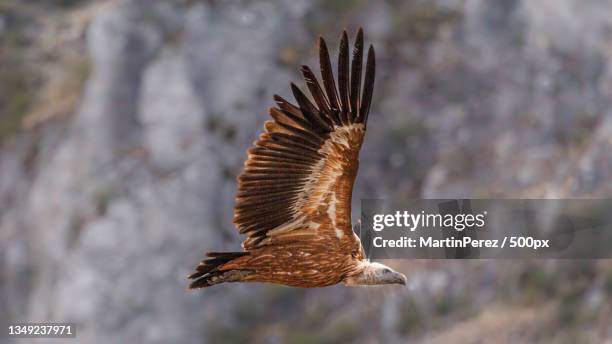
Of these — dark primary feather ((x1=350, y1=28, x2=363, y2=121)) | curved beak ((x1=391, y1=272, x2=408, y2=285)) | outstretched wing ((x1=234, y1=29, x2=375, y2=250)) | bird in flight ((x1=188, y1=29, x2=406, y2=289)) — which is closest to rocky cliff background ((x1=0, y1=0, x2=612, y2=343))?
curved beak ((x1=391, y1=272, x2=408, y2=285))

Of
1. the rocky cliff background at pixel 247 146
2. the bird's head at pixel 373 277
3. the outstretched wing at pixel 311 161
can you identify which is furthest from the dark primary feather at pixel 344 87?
the rocky cliff background at pixel 247 146

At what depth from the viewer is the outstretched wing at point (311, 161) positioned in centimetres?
676

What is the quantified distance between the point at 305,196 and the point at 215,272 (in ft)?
2.40

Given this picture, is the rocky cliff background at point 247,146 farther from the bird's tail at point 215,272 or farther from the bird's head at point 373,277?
the bird's tail at point 215,272

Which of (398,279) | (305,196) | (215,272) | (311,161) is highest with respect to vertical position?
(311,161)

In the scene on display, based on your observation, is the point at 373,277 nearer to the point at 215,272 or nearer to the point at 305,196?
the point at 305,196

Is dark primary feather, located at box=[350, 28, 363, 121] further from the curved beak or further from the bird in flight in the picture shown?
the curved beak

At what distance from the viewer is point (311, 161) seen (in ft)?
22.4

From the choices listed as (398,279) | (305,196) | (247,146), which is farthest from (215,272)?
(247,146)

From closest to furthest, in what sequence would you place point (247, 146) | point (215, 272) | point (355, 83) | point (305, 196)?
1. point (355, 83)
2. point (305, 196)
3. point (215, 272)
4. point (247, 146)

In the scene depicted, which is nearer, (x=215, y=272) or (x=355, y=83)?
(x=355, y=83)

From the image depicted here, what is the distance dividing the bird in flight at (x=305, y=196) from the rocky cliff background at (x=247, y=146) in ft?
Result: 50.4

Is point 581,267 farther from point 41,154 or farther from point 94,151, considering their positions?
point 41,154

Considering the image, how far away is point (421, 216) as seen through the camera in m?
23.3
